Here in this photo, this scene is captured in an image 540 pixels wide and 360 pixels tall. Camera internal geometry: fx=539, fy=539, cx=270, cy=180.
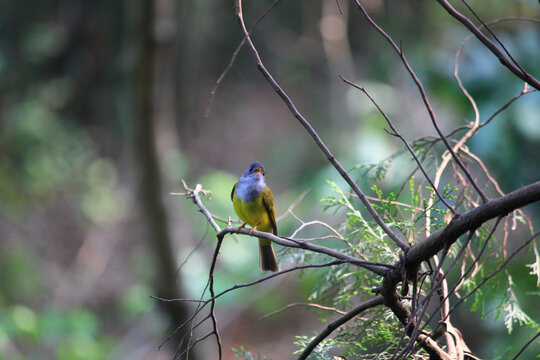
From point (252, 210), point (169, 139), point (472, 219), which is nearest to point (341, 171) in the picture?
point (472, 219)

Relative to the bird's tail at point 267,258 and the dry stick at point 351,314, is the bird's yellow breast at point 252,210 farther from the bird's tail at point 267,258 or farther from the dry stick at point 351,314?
the dry stick at point 351,314

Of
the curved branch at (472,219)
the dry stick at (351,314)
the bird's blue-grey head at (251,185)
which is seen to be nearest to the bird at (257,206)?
the bird's blue-grey head at (251,185)

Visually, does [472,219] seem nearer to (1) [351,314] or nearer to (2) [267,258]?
(1) [351,314]

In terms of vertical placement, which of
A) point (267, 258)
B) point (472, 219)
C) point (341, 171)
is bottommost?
point (472, 219)

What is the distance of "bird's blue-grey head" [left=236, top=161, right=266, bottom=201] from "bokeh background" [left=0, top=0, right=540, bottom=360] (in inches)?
73.6

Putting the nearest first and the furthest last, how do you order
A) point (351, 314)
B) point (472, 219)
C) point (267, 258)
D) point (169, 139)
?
point (472, 219) → point (351, 314) → point (267, 258) → point (169, 139)

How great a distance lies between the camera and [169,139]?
5188 millimetres

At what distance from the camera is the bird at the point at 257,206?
9.59 ft

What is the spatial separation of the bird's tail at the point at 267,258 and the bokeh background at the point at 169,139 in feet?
6.87

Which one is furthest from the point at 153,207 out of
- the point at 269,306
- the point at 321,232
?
the point at 269,306

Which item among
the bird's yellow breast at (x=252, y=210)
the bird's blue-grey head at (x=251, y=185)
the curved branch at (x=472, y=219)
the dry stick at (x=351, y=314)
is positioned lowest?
the curved branch at (x=472, y=219)

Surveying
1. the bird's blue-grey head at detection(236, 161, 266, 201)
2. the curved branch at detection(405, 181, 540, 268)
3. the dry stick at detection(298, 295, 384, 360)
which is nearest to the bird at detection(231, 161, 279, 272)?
the bird's blue-grey head at detection(236, 161, 266, 201)

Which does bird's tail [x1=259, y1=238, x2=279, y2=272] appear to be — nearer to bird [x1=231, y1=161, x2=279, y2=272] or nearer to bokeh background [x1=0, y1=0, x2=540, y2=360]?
bird [x1=231, y1=161, x2=279, y2=272]

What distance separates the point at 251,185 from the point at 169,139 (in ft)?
7.89
